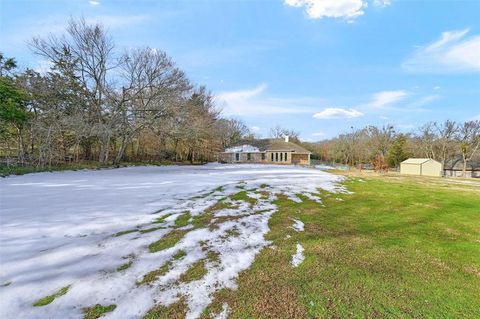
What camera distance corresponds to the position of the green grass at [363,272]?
2.56 metres

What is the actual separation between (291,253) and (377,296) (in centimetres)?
129

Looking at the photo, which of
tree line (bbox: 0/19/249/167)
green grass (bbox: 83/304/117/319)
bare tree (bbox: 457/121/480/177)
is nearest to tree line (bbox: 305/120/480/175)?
bare tree (bbox: 457/121/480/177)

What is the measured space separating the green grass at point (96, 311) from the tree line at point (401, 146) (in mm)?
38582

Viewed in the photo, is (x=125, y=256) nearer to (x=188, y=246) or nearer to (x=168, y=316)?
(x=188, y=246)

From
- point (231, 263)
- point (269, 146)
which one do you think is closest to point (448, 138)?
point (269, 146)

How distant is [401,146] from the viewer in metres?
41.7

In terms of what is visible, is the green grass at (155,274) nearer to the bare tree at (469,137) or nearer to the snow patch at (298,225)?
the snow patch at (298,225)

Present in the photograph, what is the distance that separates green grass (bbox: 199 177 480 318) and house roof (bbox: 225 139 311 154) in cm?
3370

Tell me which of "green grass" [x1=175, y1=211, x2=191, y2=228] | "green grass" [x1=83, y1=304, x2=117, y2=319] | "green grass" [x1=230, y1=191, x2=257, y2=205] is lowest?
"green grass" [x1=83, y1=304, x2=117, y2=319]

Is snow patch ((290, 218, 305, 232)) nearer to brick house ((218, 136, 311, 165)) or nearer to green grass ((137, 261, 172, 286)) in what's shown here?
green grass ((137, 261, 172, 286))

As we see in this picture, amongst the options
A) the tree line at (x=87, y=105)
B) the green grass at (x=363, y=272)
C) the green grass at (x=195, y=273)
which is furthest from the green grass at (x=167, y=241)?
the tree line at (x=87, y=105)

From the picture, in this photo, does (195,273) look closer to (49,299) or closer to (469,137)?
(49,299)

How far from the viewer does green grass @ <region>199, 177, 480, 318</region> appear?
2.56 metres

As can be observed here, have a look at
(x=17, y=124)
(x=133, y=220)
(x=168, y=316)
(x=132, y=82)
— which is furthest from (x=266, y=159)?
(x=168, y=316)
